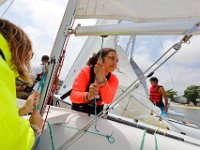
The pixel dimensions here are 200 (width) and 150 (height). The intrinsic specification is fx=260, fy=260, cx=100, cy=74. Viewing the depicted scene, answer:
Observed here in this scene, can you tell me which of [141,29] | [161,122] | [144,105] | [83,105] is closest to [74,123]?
[83,105]

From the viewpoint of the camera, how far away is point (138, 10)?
6.48ft

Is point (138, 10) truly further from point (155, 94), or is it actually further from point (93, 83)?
point (155, 94)

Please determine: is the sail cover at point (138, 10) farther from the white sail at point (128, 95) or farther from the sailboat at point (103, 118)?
the white sail at point (128, 95)

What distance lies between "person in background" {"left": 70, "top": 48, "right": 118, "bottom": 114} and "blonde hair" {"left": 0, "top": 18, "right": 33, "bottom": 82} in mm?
730

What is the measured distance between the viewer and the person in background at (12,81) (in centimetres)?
73

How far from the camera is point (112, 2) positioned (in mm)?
1901

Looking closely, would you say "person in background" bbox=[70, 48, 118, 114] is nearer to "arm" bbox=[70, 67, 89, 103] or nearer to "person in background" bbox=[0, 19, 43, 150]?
"arm" bbox=[70, 67, 89, 103]

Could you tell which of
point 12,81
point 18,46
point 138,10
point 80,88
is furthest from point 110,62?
point 12,81

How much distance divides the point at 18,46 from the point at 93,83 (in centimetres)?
89

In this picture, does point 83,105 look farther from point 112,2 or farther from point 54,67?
point 112,2

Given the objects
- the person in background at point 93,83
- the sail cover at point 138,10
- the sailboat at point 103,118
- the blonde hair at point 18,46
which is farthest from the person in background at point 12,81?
the sail cover at point 138,10

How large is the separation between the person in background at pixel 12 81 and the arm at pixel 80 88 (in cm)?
84

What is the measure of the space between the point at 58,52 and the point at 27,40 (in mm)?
644

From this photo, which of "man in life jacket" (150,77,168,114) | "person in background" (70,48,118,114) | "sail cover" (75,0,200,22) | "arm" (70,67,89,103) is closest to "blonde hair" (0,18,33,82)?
"person in background" (70,48,118,114)
